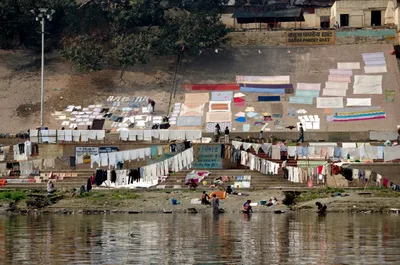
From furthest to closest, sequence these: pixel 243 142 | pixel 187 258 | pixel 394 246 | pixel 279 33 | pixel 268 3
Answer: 1. pixel 268 3
2. pixel 279 33
3. pixel 243 142
4. pixel 394 246
5. pixel 187 258

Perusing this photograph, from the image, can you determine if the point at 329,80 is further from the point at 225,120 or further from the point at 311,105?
the point at 225,120

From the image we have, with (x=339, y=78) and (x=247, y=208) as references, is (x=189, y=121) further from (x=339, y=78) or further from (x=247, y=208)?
(x=247, y=208)

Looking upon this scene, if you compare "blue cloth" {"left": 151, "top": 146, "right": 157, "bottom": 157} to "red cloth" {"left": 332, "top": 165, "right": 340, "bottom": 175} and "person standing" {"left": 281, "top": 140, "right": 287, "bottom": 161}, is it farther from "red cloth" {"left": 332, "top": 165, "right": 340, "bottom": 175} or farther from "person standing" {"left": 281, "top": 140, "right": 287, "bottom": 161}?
"red cloth" {"left": 332, "top": 165, "right": 340, "bottom": 175}

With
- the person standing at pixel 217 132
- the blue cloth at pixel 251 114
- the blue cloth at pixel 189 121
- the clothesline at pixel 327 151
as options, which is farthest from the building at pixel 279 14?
the clothesline at pixel 327 151

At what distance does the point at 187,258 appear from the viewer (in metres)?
31.1

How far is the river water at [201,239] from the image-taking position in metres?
31.1

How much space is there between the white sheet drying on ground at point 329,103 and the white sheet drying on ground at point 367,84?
137cm

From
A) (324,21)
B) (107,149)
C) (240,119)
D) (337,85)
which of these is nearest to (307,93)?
(337,85)

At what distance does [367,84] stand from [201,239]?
1278 inches

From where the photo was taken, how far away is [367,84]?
66.2 meters

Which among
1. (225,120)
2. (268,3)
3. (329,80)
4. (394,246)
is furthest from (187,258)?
(268,3)

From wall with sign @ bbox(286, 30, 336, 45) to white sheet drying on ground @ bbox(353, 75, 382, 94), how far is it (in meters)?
5.28

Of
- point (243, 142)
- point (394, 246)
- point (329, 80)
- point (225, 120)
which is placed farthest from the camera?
point (329, 80)

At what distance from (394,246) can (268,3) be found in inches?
1911
